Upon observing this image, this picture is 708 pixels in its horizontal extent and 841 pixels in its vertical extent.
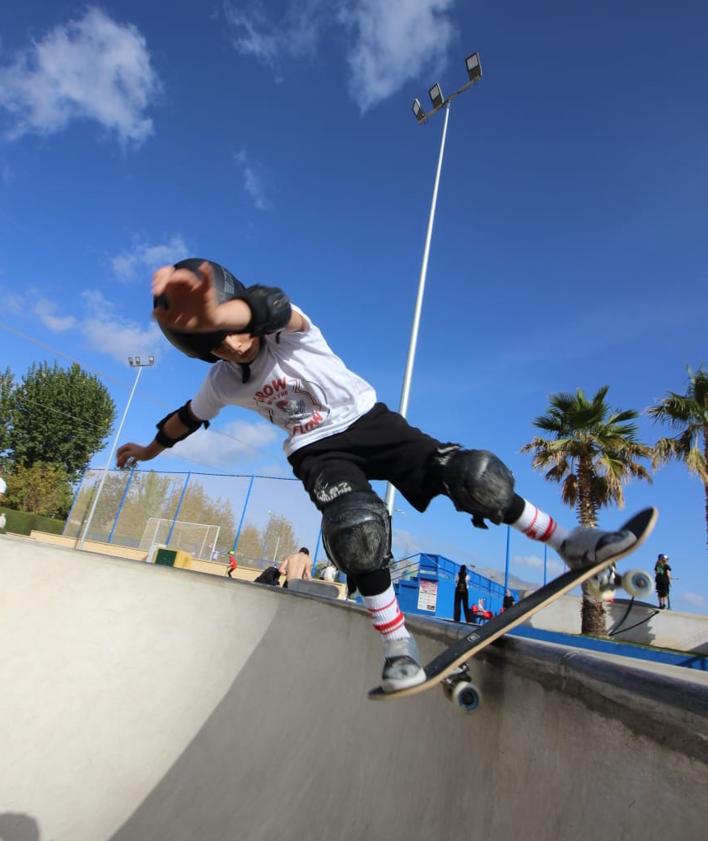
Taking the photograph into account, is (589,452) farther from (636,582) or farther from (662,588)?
(636,582)

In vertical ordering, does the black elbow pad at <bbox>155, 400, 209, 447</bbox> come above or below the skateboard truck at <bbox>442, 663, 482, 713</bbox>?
above

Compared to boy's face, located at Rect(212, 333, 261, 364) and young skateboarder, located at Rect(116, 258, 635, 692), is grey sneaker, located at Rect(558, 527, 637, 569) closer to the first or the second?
young skateboarder, located at Rect(116, 258, 635, 692)

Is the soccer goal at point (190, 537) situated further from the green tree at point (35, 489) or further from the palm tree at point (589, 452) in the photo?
the green tree at point (35, 489)

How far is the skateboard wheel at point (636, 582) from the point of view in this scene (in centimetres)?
161

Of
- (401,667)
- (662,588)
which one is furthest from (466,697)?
(662,588)

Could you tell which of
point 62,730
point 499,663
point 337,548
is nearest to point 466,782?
point 499,663

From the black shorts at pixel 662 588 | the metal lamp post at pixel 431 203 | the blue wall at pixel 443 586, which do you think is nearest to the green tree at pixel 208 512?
the blue wall at pixel 443 586

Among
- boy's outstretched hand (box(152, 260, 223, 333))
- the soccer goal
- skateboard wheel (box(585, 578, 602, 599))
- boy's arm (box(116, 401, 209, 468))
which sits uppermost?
the soccer goal

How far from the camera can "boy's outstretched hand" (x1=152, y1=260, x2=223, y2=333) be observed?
4.93 feet

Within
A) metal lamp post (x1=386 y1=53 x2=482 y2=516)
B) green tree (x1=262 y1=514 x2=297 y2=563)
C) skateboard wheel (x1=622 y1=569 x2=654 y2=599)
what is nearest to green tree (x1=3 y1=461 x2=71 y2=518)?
green tree (x1=262 y1=514 x2=297 y2=563)

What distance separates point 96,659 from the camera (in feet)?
10.2

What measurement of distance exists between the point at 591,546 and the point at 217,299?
4.93ft

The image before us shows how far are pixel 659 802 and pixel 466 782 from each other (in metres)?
0.64

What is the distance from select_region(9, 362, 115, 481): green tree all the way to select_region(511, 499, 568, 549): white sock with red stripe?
145 ft
